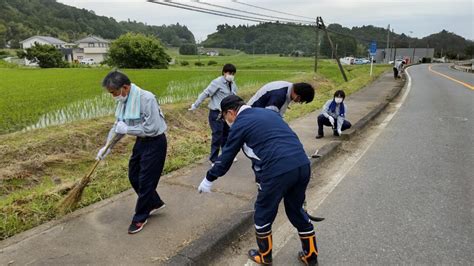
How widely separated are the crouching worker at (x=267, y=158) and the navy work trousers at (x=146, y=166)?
0.87 meters

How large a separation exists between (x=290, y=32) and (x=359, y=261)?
71.2 m

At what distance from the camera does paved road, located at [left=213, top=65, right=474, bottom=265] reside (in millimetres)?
3352

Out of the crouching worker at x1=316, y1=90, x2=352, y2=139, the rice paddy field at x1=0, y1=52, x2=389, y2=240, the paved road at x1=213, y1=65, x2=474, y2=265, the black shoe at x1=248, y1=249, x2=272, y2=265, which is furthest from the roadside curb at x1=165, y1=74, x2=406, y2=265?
the crouching worker at x1=316, y1=90, x2=352, y2=139

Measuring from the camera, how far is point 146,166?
3637 mm

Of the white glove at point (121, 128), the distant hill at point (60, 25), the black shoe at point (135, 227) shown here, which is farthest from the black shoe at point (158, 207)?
the distant hill at point (60, 25)

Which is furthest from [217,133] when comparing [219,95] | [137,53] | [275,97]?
[137,53]

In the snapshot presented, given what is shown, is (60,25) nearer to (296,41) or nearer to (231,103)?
(296,41)

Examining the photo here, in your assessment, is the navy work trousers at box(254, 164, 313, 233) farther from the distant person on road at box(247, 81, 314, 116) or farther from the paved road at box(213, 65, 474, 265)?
the distant person on road at box(247, 81, 314, 116)

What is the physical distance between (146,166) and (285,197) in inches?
56.5

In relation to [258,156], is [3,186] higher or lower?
lower

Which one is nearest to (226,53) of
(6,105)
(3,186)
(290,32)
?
(290,32)

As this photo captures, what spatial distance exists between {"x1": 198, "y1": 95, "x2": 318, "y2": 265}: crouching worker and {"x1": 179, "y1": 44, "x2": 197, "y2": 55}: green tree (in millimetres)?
90678

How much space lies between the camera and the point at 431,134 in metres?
8.12

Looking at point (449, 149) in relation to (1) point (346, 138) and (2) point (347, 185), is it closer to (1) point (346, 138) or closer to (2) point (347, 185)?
(1) point (346, 138)
